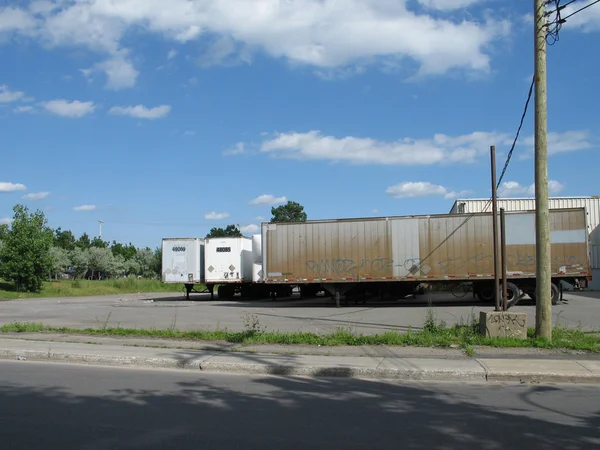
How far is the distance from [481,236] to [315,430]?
64.2 feet

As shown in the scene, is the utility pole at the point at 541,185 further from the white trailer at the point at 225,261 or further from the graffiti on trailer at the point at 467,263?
the white trailer at the point at 225,261

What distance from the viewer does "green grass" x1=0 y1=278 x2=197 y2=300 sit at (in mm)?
40344

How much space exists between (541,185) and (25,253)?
133ft

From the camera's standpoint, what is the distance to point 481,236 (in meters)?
23.7

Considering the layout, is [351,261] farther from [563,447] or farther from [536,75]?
[563,447]

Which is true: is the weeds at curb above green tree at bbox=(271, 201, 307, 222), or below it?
below

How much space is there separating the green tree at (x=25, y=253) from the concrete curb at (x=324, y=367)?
34178mm

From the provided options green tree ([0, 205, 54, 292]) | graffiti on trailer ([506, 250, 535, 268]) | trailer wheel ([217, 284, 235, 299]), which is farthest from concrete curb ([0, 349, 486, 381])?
green tree ([0, 205, 54, 292])

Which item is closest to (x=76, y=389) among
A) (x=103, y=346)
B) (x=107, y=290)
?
(x=103, y=346)

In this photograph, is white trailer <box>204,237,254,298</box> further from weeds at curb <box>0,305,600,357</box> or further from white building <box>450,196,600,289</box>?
white building <box>450,196,600,289</box>

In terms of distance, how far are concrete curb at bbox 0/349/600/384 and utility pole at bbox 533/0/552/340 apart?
84.2 inches

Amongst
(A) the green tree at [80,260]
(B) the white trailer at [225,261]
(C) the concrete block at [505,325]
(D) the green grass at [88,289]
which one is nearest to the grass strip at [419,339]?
(C) the concrete block at [505,325]

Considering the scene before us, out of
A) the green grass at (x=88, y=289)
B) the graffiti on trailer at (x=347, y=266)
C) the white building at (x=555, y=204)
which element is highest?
the white building at (x=555, y=204)

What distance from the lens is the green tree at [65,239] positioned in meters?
117
